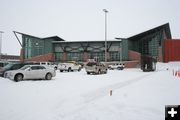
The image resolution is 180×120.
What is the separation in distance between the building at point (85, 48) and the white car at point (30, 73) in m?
57.4

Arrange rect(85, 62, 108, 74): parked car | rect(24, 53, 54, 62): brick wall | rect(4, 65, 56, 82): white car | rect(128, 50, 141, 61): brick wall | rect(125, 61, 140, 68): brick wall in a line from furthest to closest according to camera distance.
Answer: rect(24, 53, 54, 62): brick wall
rect(128, 50, 141, 61): brick wall
rect(125, 61, 140, 68): brick wall
rect(85, 62, 108, 74): parked car
rect(4, 65, 56, 82): white car

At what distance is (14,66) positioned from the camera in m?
24.8

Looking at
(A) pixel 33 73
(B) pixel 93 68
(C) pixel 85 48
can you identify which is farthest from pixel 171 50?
(A) pixel 33 73

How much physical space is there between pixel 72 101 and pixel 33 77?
38.7 feet

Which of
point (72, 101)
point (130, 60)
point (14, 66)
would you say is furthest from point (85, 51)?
point (72, 101)

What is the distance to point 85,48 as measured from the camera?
8412 cm

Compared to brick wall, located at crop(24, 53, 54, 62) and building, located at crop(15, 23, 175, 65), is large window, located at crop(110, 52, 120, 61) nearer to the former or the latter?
building, located at crop(15, 23, 175, 65)

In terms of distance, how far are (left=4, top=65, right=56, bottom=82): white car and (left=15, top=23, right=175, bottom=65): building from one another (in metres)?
57.4

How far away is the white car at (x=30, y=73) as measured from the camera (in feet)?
64.6

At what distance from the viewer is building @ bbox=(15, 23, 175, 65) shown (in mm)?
78375

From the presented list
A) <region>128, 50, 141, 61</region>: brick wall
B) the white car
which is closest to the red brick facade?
<region>128, 50, 141, 61</region>: brick wall

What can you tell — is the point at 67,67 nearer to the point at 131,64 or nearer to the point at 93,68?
the point at 93,68

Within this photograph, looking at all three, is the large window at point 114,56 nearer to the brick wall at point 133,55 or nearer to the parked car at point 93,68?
the brick wall at point 133,55

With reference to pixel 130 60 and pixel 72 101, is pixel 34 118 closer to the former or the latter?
pixel 72 101
